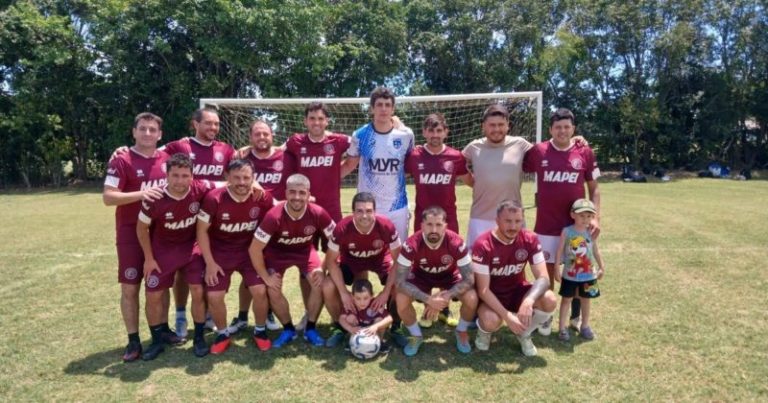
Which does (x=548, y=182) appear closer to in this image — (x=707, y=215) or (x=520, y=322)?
(x=520, y=322)

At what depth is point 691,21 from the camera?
2256cm

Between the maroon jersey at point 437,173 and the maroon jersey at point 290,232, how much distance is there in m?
0.91

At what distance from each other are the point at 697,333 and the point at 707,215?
23.4ft

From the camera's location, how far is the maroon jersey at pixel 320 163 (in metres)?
4.46

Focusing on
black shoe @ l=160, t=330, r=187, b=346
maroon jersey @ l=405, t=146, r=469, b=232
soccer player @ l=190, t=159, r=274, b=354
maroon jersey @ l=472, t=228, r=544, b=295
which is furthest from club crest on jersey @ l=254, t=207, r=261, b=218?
maroon jersey @ l=472, t=228, r=544, b=295

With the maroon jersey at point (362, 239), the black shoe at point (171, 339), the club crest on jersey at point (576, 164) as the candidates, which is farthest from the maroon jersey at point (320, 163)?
the club crest on jersey at point (576, 164)

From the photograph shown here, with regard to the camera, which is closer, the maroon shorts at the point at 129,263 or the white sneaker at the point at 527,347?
the white sneaker at the point at 527,347

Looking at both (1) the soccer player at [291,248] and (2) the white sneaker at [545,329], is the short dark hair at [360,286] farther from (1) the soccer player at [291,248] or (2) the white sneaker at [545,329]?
(2) the white sneaker at [545,329]

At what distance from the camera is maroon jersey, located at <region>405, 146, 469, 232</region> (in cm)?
433

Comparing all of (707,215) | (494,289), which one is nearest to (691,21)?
(707,215)

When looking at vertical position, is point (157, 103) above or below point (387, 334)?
above

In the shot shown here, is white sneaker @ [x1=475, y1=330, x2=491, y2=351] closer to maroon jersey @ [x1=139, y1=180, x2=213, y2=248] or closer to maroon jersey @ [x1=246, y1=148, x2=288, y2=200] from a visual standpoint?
maroon jersey @ [x1=246, y1=148, x2=288, y2=200]

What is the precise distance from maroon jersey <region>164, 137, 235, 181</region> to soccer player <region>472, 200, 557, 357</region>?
2371 millimetres

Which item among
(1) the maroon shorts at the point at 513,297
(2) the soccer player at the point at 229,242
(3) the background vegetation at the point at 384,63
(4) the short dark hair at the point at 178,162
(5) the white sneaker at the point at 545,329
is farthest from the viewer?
(3) the background vegetation at the point at 384,63
